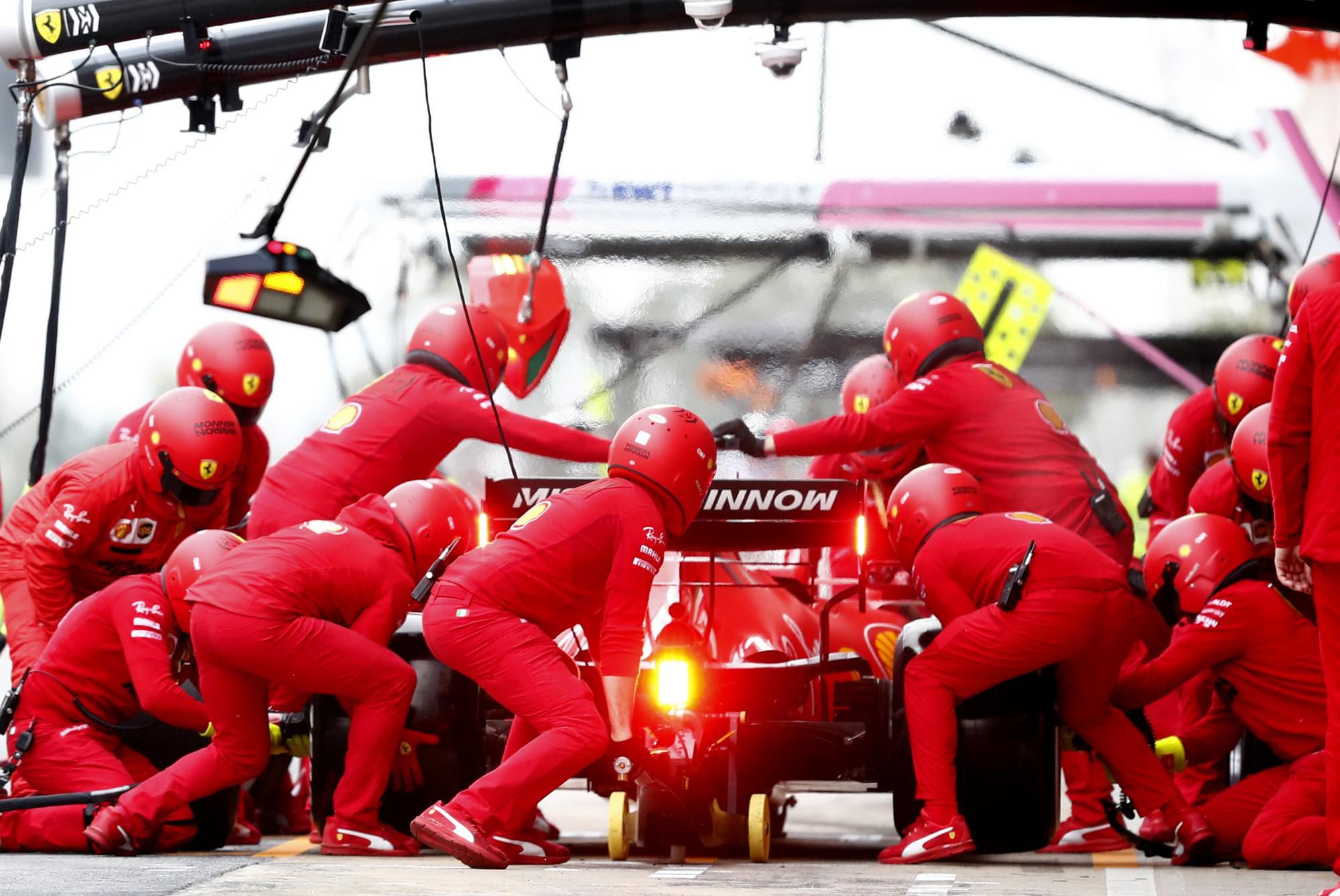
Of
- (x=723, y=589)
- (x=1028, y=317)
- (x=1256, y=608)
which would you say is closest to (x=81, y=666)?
(x=723, y=589)

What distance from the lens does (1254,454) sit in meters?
6.43

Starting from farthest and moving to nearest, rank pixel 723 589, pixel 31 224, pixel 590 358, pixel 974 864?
1. pixel 31 224
2. pixel 590 358
3. pixel 723 589
4. pixel 974 864

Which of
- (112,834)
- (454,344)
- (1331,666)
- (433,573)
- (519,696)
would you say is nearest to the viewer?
Result: (1331,666)

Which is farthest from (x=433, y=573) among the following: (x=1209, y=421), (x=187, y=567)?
(x=1209, y=421)

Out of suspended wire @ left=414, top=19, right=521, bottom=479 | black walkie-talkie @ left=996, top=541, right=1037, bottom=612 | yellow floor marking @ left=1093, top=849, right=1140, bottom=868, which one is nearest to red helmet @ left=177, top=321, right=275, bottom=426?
suspended wire @ left=414, top=19, right=521, bottom=479

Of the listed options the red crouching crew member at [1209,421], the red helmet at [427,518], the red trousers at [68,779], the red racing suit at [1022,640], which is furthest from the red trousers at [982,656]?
the red trousers at [68,779]

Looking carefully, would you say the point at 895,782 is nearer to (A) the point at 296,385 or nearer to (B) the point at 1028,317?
(B) the point at 1028,317

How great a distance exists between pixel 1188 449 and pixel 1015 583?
2338 mm

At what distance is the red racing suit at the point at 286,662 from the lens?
217 inches

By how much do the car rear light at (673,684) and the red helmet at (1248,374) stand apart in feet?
9.76

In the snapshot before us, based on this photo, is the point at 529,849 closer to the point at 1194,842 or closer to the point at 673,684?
the point at 673,684

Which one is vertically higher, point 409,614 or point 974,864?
point 409,614

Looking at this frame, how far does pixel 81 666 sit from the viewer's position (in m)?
5.90

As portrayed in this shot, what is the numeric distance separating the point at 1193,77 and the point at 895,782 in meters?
6.49
